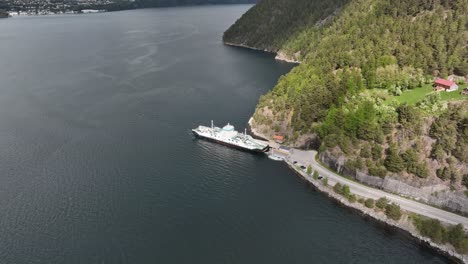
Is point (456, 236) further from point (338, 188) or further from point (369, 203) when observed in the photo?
point (338, 188)

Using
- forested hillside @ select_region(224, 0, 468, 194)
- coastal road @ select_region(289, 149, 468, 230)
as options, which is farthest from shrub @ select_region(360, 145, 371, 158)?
coastal road @ select_region(289, 149, 468, 230)

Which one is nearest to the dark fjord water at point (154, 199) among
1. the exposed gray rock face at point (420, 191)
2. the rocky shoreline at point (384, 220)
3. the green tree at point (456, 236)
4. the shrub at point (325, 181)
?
the rocky shoreline at point (384, 220)

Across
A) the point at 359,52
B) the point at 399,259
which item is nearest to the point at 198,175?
the point at 399,259

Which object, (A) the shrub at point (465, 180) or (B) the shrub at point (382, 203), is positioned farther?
(B) the shrub at point (382, 203)

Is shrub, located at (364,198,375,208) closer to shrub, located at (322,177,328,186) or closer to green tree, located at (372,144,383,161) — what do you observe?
shrub, located at (322,177,328,186)

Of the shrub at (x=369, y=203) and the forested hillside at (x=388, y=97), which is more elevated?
the forested hillside at (x=388, y=97)

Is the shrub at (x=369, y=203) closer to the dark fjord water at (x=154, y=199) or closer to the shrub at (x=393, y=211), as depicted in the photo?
the shrub at (x=393, y=211)

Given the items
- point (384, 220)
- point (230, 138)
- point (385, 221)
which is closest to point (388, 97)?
point (384, 220)

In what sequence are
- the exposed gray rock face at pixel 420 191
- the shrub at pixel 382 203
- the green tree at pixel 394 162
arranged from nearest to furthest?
1. the exposed gray rock face at pixel 420 191
2. the shrub at pixel 382 203
3. the green tree at pixel 394 162
